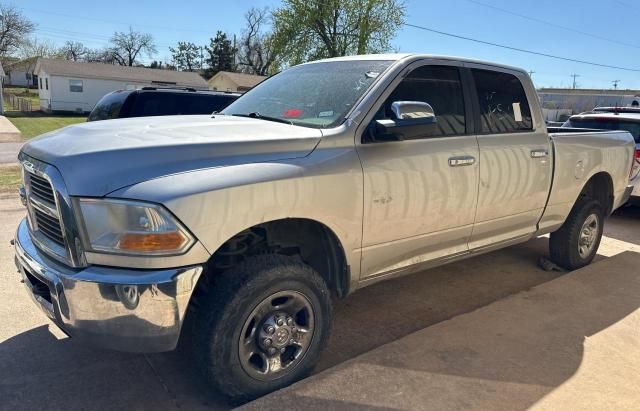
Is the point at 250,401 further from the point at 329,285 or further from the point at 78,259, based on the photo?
the point at 78,259

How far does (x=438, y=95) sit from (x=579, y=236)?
Result: 2.67 meters

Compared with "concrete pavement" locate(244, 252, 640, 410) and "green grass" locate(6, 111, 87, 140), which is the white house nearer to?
"green grass" locate(6, 111, 87, 140)

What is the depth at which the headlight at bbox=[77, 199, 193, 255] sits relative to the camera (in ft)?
7.77

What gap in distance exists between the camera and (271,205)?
8.89ft

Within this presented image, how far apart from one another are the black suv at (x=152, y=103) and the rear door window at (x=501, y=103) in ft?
18.2

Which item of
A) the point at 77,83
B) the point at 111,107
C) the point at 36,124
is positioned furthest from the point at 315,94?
the point at 77,83

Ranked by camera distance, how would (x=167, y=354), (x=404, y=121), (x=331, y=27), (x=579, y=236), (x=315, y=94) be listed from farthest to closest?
(x=331, y=27) → (x=579, y=236) → (x=315, y=94) → (x=167, y=354) → (x=404, y=121)

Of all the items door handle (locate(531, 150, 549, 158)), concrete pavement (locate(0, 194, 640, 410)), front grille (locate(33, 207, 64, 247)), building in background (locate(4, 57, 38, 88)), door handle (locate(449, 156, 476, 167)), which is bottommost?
concrete pavement (locate(0, 194, 640, 410))

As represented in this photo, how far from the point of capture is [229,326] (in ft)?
8.80

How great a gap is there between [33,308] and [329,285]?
95.7 inches

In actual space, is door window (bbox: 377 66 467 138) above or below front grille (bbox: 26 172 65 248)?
above

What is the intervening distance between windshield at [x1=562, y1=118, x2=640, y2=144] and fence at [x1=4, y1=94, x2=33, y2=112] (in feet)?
136

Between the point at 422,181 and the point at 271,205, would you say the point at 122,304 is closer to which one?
the point at 271,205

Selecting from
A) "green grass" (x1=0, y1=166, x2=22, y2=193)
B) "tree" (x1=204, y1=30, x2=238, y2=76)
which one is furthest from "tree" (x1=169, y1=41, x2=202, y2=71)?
"green grass" (x1=0, y1=166, x2=22, y2=193)
